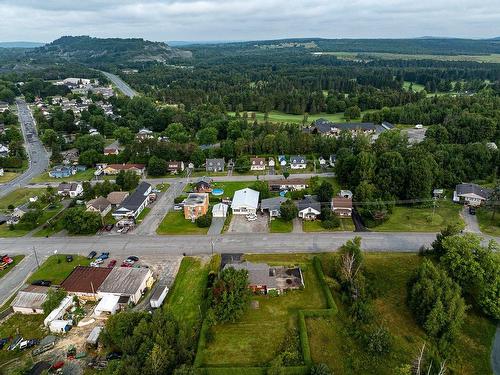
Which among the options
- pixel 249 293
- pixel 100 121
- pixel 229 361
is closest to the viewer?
pixel 229 361

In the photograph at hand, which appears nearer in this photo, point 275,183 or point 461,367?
point 461,367

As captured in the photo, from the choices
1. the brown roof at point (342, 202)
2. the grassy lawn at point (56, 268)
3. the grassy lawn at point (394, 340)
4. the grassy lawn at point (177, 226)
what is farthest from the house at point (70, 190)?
the grassy lawn at point (394, 340)

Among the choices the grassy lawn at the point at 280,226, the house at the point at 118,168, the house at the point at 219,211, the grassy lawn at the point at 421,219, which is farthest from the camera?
the house at the point at 118,168

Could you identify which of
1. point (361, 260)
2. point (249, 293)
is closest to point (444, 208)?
point (361, 260)

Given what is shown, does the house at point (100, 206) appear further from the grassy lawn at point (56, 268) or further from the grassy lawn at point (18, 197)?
the grassy lawn at point (18, 197)

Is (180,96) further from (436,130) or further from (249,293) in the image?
(249,293)

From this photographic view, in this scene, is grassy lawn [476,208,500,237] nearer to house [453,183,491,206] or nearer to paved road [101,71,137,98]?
house [453,183,491,206]
